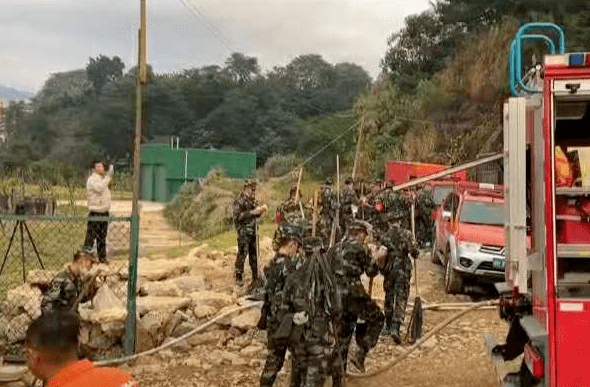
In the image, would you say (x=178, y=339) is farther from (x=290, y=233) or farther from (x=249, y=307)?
(x=290, y=233)

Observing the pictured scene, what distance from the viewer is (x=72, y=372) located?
8.64ft

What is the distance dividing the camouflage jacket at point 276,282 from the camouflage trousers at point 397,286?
9.77 ft

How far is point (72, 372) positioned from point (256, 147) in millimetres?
71435

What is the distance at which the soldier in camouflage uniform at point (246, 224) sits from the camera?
470 inches

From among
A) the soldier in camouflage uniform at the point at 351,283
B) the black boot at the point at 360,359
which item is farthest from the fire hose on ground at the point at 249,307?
the soldier in camouflage uniform at the point at 351,283

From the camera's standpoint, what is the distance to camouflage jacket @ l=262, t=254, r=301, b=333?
6.73 metres

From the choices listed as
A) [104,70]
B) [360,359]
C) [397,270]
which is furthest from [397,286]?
[104,70]

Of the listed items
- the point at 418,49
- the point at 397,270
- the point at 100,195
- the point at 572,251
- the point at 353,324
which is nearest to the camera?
the point at 572,251

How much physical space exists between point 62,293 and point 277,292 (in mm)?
2178

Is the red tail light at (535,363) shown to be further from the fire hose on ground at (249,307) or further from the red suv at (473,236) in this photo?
the red suv at (473,236)

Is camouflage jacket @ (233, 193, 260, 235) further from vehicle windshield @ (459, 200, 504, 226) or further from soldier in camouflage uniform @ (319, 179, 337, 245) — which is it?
vehicle windshield @ (459, 200, 504, 226)

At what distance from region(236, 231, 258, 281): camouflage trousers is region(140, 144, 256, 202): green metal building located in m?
35.9

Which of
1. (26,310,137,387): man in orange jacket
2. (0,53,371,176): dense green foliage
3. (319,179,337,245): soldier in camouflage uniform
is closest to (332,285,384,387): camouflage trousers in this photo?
(26,310,137,387): man in orange jacket

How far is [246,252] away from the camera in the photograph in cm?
1239
